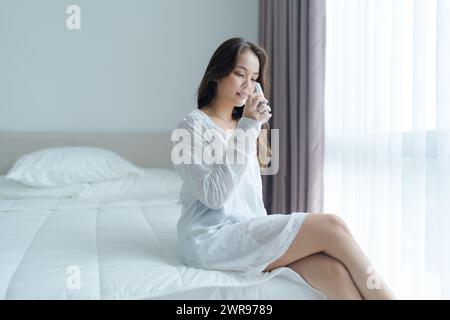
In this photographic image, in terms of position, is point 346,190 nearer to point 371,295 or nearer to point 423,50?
point 423,50

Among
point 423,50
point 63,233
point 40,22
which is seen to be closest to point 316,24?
point 423,50

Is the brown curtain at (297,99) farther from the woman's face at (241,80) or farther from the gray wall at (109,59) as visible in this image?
Result: the woman's face at (241,80)

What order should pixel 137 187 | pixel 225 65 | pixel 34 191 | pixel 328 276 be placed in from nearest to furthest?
pixel 328 276, pixel 225 65, pixel 34 191, pixel 137 187

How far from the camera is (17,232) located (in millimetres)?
1595

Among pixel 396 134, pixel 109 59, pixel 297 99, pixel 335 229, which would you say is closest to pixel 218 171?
pixel 335 229

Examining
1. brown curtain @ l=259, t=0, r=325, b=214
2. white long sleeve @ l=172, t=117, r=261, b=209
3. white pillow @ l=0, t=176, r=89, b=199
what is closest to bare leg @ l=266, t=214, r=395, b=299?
white long sleeve @ l=172, t=117, r=261, b=209

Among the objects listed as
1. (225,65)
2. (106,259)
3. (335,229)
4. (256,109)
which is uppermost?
(225,65)

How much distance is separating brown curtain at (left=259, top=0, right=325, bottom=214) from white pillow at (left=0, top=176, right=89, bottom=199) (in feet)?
3.60

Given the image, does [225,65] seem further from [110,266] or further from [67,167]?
[67,167]

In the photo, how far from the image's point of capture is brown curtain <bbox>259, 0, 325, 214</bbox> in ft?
7.20

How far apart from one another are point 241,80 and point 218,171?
0.37m

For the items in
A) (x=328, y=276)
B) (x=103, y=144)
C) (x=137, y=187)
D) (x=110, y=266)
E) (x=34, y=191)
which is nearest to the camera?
(x=328, y=276)

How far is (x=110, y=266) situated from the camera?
117 centimetres

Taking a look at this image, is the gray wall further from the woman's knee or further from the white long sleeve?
the woman's knee
